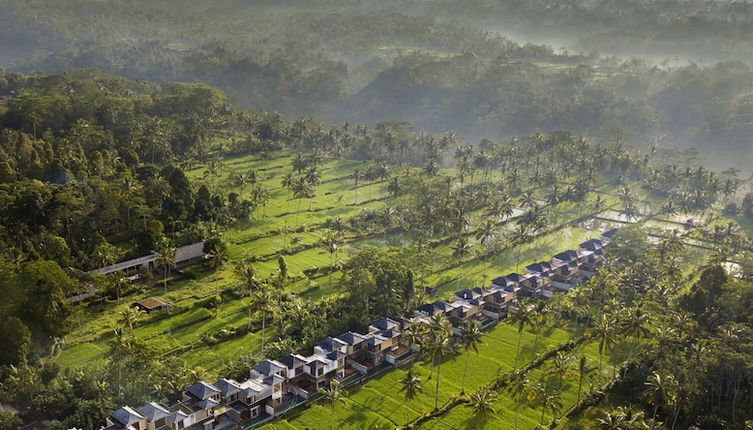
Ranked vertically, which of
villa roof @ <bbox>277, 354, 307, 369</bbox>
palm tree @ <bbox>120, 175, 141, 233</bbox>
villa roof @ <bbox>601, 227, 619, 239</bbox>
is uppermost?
palm tree @ <bbox>120, 175, 141, 233</bbox>

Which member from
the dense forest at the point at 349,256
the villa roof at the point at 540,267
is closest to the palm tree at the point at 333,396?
the dense forest at the point at 349,256

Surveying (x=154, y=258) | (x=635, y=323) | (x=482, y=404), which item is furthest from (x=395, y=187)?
(x=482, y=404)

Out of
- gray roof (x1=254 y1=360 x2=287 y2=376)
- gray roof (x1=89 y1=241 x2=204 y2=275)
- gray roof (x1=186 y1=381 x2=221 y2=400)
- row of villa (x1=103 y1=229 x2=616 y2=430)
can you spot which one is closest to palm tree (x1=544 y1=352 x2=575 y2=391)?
row of villa (x1=103 y1=229 x2=616 y2=430)

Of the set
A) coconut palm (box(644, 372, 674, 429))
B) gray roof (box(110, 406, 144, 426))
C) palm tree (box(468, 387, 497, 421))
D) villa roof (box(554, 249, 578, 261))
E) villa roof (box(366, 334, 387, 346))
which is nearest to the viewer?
gray roof (box(110, 406, 144, 426))

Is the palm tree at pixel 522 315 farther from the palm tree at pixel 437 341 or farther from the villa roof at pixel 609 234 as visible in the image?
the villa roof at pixel 609 234

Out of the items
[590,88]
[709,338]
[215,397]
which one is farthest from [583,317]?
[590,88]

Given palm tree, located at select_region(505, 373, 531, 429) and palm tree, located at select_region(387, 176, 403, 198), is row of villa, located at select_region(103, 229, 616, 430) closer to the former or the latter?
palm tree, located at select_region(505, 373, 531, 429)
